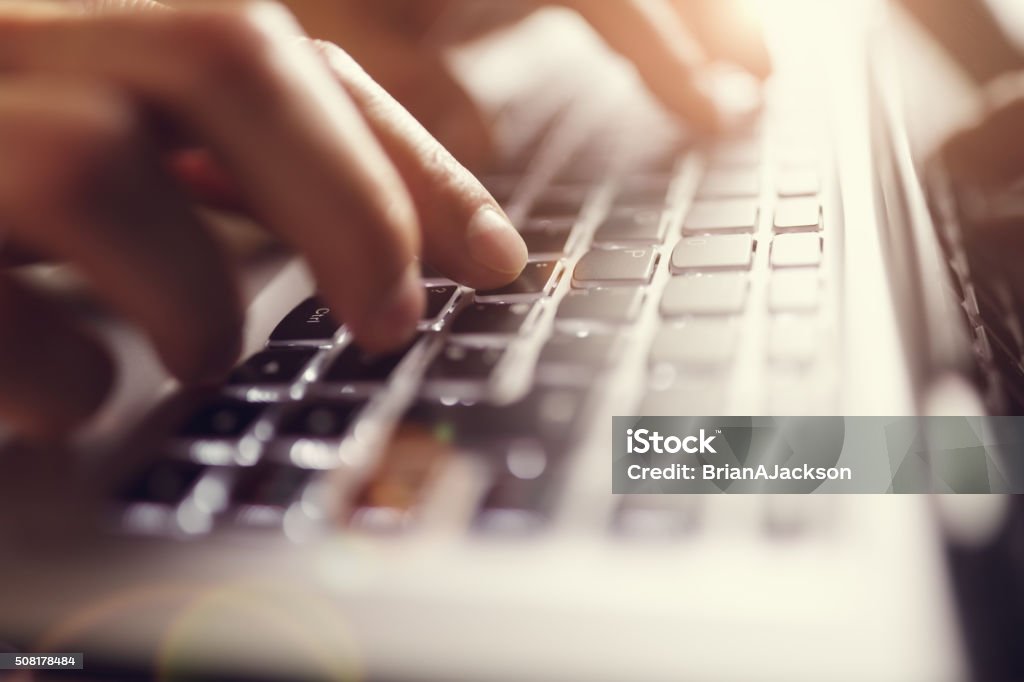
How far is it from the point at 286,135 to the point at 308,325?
0.45ft

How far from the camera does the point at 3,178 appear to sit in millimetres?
360

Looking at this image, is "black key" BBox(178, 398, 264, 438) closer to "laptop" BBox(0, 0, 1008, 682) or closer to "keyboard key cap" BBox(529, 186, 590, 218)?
"laptop" BBox(0, 0, 1008, 682)

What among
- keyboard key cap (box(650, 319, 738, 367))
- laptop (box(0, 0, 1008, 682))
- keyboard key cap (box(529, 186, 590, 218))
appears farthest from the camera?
keyboard key cap (box(529, 186, 590, 218))

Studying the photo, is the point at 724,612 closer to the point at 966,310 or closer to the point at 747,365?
the point at 747,365

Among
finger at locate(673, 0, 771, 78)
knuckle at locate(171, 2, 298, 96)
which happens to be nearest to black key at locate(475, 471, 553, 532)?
knuckle at locate(171, 2, 298, 96)

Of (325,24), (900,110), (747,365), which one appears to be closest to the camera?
(747,365)

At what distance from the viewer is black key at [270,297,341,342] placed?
468 mm

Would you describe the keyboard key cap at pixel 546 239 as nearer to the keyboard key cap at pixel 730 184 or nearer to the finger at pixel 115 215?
the keyboard key cap at pixel 730 184

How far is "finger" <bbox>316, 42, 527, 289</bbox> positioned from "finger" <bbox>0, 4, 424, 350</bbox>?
0.15ft

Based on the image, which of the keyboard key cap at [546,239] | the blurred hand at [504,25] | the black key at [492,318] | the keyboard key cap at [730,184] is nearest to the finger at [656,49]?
the blurred hand at [504,25]

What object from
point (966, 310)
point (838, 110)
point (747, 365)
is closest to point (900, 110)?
point (838, 110)

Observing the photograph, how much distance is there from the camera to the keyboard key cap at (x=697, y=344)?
0.38m

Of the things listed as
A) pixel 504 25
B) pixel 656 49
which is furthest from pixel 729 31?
pixel 504 25

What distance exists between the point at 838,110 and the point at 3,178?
0.55m
